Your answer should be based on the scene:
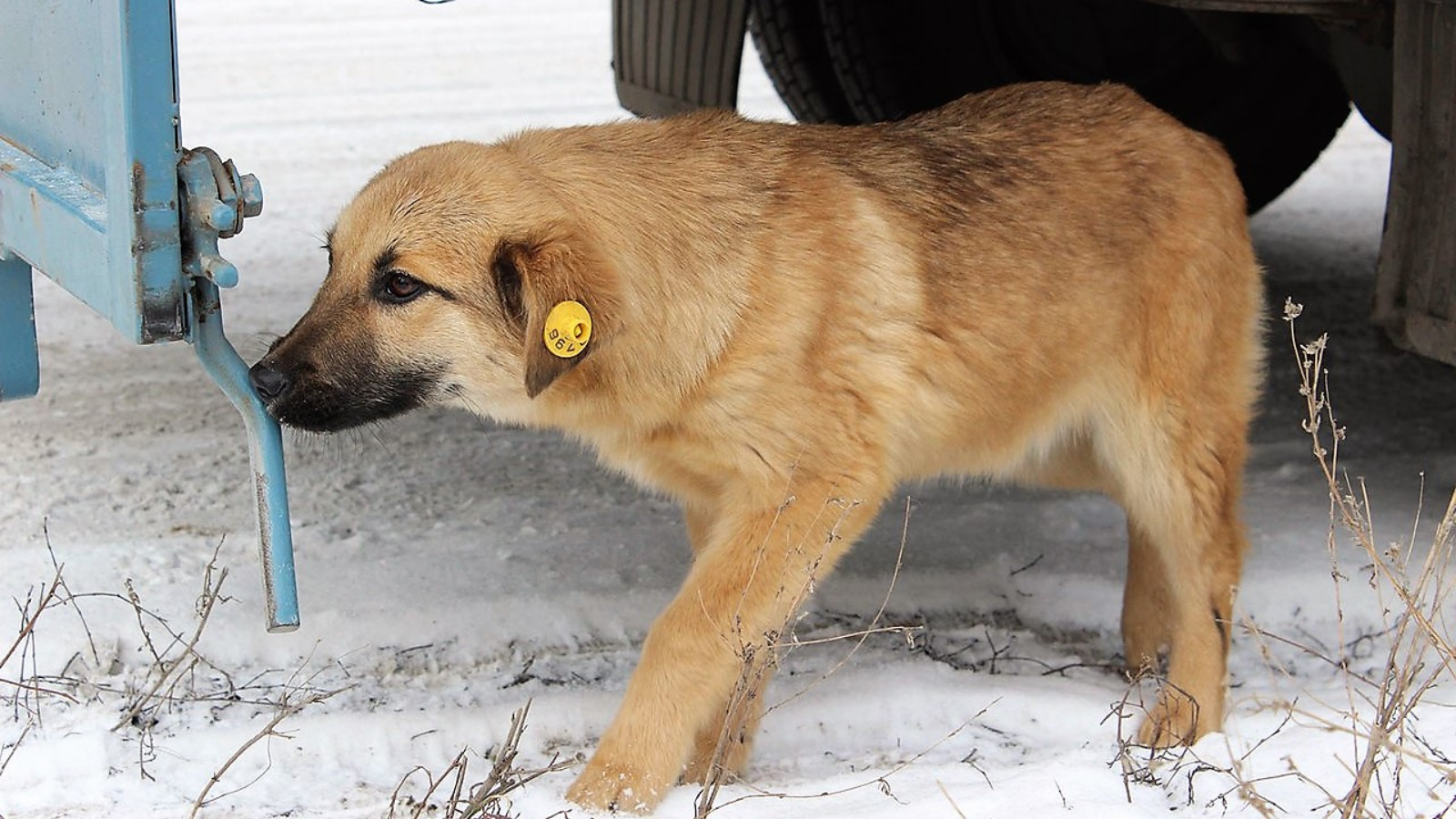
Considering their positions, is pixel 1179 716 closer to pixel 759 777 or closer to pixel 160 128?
pixel 759 777

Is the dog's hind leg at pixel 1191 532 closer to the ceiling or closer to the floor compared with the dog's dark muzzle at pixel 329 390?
closer to the floor

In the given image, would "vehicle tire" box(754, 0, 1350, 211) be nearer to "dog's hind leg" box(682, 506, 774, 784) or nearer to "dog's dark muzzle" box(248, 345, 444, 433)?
"dog's hind leg" box(682, 506, 774, 784)

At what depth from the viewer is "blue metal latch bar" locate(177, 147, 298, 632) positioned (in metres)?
2.83

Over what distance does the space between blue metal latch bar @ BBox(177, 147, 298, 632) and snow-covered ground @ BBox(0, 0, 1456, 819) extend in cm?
44

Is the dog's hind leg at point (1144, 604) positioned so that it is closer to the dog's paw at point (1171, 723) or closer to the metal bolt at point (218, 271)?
the dog's paw at point (1171, 723)

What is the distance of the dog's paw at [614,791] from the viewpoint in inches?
120

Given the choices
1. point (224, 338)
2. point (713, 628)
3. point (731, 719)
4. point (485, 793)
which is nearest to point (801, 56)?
point (713, 628)

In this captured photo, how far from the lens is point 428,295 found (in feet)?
9.99

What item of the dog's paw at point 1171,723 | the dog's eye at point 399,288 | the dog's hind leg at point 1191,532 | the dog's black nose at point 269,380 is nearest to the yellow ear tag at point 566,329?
the dog's eye at point 399,288

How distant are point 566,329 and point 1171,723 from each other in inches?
70.0

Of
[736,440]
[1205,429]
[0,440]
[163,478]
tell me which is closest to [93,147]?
[736,440]

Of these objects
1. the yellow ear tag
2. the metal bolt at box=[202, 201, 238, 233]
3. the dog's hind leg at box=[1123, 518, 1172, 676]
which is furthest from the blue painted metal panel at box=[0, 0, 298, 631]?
the dog's hind leg at box=[1123, 518, 1172, 676]

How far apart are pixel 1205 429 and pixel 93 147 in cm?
252

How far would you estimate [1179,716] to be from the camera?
3689 mm
